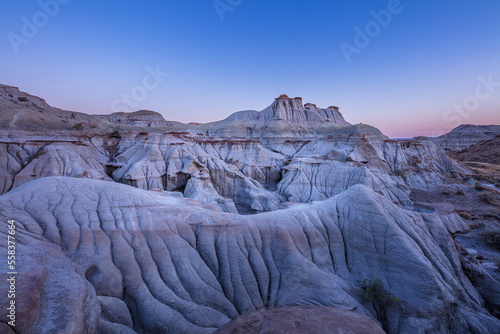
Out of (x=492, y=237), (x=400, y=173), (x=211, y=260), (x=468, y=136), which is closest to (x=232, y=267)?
(x=211, y=260)

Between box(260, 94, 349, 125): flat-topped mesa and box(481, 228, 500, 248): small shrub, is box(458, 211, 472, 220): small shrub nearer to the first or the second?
box(481, 228, 500, 248): small shrub

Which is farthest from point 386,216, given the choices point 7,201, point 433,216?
point 7,201

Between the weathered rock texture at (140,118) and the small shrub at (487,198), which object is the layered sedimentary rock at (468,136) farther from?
the weathered rock texture at (140,118)

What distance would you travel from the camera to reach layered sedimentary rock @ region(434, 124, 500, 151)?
7425 cm

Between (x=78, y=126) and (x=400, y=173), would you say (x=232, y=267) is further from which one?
(x=400, y=173)

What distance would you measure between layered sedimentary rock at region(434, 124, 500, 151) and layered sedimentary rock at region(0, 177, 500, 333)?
96.7m

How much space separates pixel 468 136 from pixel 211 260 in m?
114

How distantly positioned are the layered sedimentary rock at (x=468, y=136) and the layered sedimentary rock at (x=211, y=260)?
3809 inches

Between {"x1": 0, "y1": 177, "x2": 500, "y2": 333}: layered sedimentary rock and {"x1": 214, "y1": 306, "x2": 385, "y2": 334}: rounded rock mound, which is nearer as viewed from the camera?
{"x1": 214, "y1": 306, "x2": 385, "y2": 334}: rounded rock mound

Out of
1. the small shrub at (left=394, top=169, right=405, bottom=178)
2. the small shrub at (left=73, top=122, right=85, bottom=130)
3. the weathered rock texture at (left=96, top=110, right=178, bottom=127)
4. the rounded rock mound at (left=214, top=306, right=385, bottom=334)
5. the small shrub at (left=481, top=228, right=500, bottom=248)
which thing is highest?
the weathered rock texture at (left=96, top=110, right=178, bottom=127)

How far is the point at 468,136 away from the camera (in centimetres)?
7700

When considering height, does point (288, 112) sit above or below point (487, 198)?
above

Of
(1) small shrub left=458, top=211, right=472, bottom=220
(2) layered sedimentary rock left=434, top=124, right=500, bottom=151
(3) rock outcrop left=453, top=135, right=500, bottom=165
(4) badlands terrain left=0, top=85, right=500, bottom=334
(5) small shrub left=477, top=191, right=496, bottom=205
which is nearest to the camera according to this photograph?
(4) badlands terrain left=0, top=85, right=500, bottom=334

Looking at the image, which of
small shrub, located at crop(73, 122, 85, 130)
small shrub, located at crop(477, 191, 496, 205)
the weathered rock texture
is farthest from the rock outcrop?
the weathered rock texture
